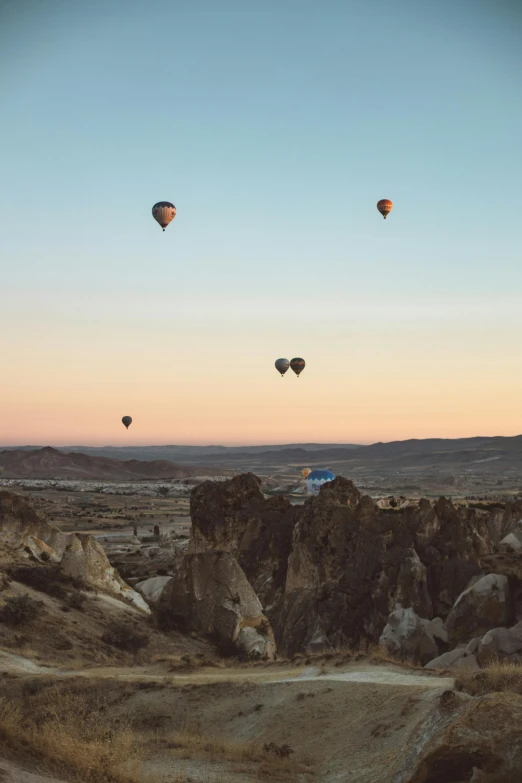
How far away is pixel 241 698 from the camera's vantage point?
52.1 ft

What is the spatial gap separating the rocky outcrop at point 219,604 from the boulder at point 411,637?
463 cm

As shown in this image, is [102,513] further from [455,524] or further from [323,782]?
[323,782]

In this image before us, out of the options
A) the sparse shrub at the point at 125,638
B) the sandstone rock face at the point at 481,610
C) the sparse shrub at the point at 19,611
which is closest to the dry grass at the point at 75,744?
the sparse shrub at the point at 19,611

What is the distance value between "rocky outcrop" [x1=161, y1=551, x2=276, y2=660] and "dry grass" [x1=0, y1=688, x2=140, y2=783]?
523 inches

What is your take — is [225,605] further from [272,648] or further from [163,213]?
[163,213]

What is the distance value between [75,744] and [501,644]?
51.8 ft

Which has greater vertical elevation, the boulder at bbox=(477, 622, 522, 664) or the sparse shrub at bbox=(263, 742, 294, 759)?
the sparse shrub at bbox=(263, 742, 294, 759)

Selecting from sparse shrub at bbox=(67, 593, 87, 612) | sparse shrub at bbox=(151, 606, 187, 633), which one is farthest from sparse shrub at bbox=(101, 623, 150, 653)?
sparse shrub at bbox=(67, 593, 87, 612)

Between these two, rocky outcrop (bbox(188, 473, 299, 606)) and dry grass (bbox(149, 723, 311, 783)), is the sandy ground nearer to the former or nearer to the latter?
dry grass (bbox(149, 723, 311, 783))

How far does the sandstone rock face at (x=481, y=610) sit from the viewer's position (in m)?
29.2

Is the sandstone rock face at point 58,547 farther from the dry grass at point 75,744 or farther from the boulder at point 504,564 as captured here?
the dry grass at point 75,744

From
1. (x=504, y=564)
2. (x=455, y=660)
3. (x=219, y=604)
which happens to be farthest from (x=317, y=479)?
(x=455, y=660)

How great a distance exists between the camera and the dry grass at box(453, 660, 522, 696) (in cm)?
1269

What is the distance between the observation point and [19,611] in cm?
2417
